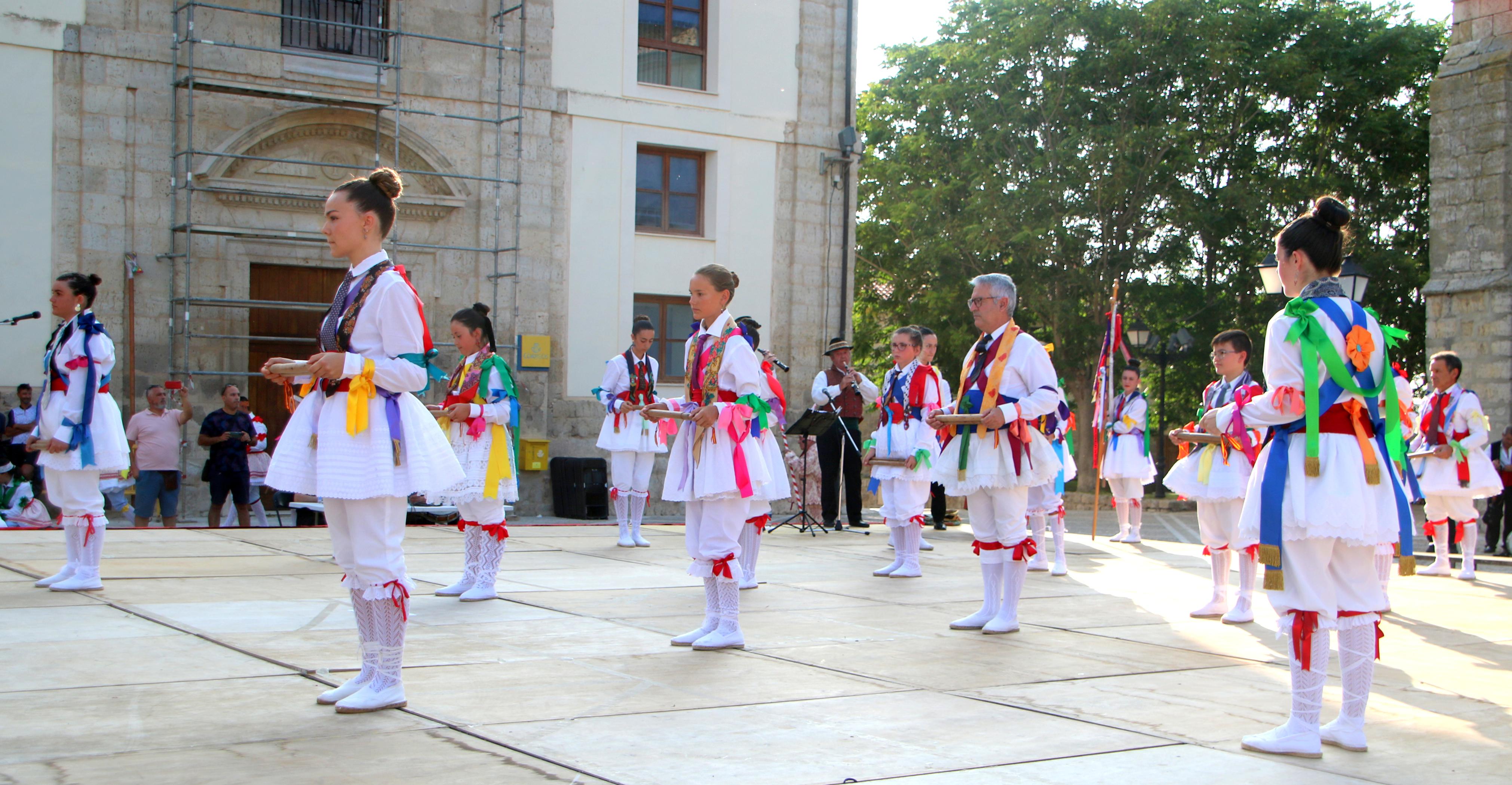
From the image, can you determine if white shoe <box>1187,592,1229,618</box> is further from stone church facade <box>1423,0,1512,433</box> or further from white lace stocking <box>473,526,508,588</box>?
stone church facade <box>1423,0,1512,433</box>

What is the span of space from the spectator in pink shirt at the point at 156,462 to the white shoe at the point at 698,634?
9.37m

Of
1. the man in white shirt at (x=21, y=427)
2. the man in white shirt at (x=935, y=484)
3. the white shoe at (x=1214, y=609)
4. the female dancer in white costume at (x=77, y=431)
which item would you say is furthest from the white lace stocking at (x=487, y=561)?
the man in white shirt at (x=21, y=427)

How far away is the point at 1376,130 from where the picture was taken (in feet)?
95.5

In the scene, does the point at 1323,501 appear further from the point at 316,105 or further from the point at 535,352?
A: the point at 316,105

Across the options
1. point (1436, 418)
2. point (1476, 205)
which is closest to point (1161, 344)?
point (1476, 205)

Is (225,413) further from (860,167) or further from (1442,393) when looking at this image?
(860,167)

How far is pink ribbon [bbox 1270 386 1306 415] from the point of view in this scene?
4.78 m

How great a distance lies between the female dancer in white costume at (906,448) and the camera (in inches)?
409

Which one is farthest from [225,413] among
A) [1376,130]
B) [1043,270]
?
[1376,130]

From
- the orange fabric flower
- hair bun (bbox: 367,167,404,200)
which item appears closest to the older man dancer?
the orange fabric flower

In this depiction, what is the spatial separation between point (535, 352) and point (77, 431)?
11460 millimetres

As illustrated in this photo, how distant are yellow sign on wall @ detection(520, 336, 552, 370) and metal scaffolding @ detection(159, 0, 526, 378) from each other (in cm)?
22

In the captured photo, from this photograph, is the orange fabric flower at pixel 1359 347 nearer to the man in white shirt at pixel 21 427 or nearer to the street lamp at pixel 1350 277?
the street lamp at pixel 1350 277

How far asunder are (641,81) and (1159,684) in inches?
650
